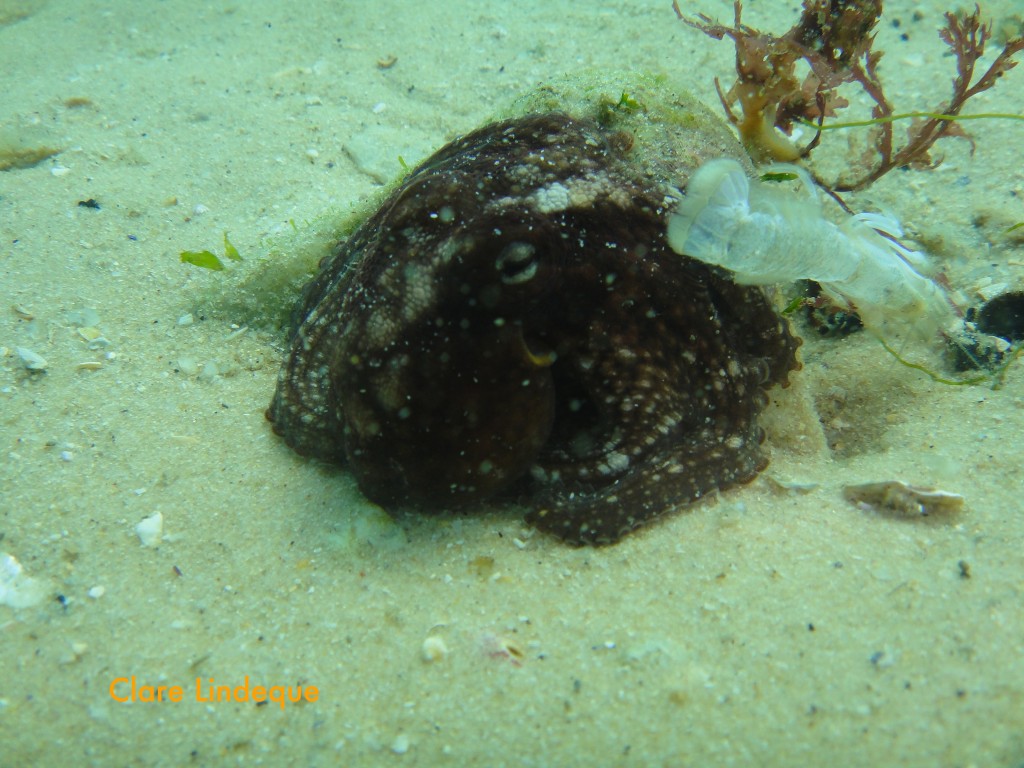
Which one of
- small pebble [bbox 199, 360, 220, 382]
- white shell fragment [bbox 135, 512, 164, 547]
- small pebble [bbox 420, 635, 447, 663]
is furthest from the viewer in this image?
small pebble [bbox 199, 360, 220, 382]

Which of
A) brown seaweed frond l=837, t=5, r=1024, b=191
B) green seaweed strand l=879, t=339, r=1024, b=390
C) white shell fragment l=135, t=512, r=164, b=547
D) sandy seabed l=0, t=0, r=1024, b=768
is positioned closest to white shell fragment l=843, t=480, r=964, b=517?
sandy seabed l=0, t=0, r=1024, b=768

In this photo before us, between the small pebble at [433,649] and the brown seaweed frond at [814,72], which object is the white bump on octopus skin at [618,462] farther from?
the brown seaweed frond at [814,72]

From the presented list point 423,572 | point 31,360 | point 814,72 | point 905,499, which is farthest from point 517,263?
point 31,360

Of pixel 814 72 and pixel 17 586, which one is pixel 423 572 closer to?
pixel 17 586

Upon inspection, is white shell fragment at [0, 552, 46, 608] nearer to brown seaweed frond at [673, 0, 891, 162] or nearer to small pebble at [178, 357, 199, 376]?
small pebble at [178, 357, 199, 376]

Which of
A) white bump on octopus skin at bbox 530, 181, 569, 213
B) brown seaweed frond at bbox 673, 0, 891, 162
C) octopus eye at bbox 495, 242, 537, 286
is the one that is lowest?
octopus eye at bbox 495, 242, 537, 286

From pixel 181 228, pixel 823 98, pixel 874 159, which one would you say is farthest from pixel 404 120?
pixel 874 159

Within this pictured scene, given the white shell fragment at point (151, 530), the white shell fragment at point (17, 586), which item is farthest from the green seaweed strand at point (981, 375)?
the white shell fragment at point (17, 586)
